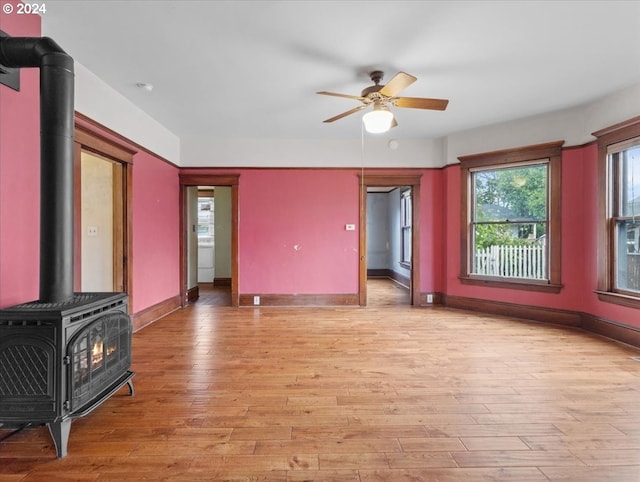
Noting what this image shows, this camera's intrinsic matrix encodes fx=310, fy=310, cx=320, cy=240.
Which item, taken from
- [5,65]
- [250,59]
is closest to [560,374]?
[250,59]

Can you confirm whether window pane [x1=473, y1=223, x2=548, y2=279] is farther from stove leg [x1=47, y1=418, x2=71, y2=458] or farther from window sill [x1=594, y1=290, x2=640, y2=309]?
stove leg [x1=47, y1=418, x2=71, y2=458]

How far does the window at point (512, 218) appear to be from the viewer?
423 centimetres

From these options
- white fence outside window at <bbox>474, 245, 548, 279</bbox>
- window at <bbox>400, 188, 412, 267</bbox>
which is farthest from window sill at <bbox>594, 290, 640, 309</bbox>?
window at <bbox>400, 188, 412, 267</bbox>

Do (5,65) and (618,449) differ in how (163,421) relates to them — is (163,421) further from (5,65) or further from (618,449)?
(618,449)

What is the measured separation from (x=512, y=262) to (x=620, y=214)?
52.8 inches

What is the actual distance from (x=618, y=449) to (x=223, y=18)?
12.3 feet

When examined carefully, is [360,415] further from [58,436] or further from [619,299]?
[619,299]

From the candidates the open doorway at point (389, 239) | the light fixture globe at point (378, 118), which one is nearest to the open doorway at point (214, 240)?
the open doorway at point (389, 239)

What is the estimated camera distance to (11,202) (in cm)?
195

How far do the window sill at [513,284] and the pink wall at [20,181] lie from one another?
5.18 m

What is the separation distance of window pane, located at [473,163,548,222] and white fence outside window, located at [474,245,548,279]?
0.45 m

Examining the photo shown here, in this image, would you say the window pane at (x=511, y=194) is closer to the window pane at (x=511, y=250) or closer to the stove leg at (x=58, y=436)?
the window pane at (x=511, y=250)

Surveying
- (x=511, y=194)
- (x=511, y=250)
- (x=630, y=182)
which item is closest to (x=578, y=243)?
(x=511, y=250)

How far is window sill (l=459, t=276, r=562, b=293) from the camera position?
426 cm
